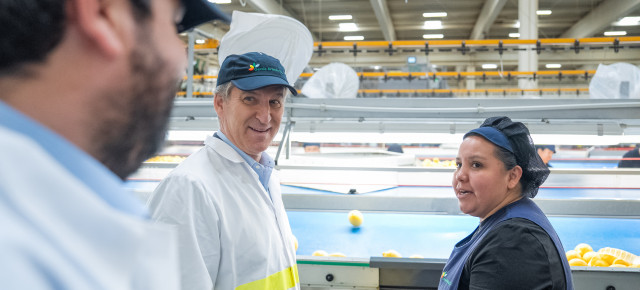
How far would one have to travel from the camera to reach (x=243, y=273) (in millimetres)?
1459

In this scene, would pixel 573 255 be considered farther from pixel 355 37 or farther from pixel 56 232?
pixel 355 37

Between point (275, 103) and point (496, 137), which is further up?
point (275, 103)

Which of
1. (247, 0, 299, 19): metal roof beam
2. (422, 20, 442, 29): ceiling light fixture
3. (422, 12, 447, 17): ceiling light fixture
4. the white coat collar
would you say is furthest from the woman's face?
(422, 20, 442, 29): ceiling light fixture

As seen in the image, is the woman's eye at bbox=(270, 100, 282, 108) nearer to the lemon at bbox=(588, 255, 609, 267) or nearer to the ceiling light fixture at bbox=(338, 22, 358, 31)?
the lemon at bbox=(588, 255, 609, 267)

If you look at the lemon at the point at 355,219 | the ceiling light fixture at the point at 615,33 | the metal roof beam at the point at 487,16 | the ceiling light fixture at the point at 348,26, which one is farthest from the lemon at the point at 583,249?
the ceiling light fixture at the point at 615,33

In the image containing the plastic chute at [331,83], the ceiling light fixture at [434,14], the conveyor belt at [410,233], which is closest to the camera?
the conveyor belt at [410,233]

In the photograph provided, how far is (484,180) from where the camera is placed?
1713 mm

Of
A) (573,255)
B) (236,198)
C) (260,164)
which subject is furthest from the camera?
(573,255)

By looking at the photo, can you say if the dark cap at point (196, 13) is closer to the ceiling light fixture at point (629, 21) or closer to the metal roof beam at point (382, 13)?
the metal roof beam at point (382, 13)

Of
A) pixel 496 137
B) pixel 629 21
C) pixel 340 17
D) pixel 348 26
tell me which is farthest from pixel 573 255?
pixel 629 21

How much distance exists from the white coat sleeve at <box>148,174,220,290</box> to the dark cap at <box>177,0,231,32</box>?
0.88m

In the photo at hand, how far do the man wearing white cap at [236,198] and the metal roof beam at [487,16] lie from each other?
42.5 feet

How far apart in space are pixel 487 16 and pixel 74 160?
15.8 metres

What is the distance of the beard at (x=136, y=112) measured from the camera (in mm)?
422
